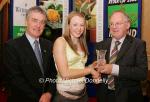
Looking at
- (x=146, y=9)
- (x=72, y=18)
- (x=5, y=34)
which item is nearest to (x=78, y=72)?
(x=72, y=18)

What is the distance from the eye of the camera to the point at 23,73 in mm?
2592

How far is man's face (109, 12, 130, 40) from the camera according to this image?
2.78 m

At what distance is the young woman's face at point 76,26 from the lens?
2.54m

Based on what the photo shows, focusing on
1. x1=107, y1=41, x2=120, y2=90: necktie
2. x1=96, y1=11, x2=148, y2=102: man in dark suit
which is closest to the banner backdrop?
x1=96, y1=11, x2=148, y2=102: man in dark suit

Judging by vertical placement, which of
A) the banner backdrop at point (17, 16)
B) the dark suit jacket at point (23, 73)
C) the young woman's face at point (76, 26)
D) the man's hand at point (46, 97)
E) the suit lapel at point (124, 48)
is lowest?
the man's hand at point (46, 97)

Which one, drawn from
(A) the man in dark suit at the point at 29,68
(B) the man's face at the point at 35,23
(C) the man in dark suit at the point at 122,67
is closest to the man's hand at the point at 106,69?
(C) the man in dark suit at the point at 122,67

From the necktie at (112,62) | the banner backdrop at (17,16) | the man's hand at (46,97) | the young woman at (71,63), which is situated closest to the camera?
the young woman at (71,63)

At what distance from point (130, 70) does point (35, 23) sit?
1024mm

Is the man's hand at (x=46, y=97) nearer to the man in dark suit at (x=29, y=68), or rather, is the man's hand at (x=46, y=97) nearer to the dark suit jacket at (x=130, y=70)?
the man in dark suit at (x=29, y=68)

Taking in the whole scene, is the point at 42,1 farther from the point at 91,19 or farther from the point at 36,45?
the point at 36,45

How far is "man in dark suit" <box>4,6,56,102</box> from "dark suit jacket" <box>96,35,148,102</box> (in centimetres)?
66

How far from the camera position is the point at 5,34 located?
4516mm

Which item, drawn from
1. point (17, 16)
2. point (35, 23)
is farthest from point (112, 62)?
point (17, 16)

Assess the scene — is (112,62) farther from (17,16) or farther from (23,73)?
(17,16)
